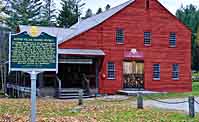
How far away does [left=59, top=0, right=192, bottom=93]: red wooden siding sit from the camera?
1326 inches

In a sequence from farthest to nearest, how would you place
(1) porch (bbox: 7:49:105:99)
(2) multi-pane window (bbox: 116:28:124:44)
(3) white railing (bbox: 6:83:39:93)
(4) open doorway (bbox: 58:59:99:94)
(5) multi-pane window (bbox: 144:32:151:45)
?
(5) multi-pane window (bbox: 144:32:151:45) < (2) multi-pane window (bbox: 116:28:124:44) < (3) white railing (bbox: 6:83:39:93) < (4) open doorway (bbox: 58:59:99:94) < (1) porch (bbox: 7:49:105:99)

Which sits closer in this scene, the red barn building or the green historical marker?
the green historical marker

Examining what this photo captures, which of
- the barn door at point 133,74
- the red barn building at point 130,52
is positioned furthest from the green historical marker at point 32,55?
the barn door at point 133,74

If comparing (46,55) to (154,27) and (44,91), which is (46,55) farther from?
(154,27)

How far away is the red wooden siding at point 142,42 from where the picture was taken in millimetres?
33688

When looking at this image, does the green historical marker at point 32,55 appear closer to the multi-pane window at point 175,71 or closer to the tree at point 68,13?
the multi-pane window at point 175,71

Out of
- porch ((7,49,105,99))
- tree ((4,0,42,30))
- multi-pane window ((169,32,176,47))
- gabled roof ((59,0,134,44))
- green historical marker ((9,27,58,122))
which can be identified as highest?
tree ((4,0,42,30))

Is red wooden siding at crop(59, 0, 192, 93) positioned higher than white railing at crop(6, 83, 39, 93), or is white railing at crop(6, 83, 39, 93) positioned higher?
red wooden siding at crop(59, 0, 192, 93)

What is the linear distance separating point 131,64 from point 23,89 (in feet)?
30.3

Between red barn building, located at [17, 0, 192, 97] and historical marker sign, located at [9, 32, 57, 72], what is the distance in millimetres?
20253

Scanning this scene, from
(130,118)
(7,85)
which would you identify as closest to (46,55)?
(130,118)

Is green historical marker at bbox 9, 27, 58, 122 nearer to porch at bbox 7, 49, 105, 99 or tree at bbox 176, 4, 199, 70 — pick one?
porch at bbox 7, 49, 105, 99

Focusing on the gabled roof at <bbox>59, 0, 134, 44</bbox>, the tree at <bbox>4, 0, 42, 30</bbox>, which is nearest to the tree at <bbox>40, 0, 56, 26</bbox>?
the tree at <bbox>4, 0, 42, 30</bbox>

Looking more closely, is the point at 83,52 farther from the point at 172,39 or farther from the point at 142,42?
the point at 172,39
